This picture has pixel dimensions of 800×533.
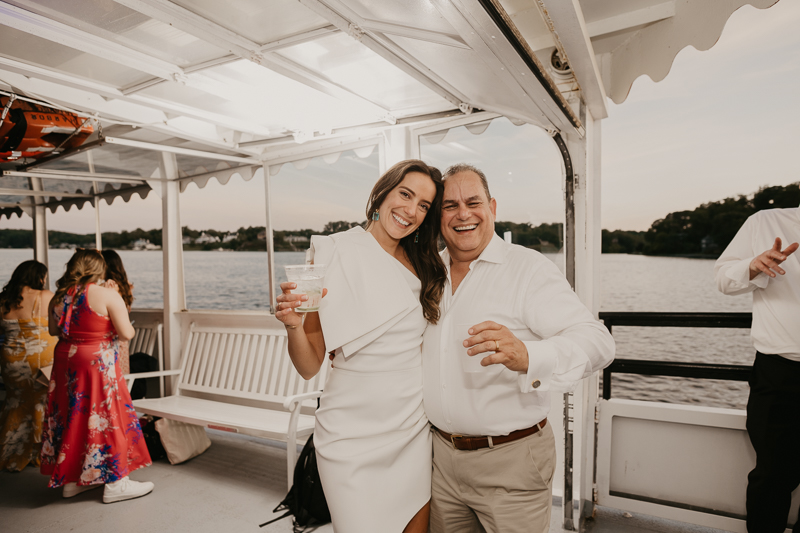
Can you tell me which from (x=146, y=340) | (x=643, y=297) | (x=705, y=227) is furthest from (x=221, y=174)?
(x=643, y=297)

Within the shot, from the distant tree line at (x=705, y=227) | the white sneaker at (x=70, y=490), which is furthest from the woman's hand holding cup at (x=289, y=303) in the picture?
the distant tree line at (x=705, y=227)

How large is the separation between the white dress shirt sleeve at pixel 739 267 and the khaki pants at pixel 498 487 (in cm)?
159

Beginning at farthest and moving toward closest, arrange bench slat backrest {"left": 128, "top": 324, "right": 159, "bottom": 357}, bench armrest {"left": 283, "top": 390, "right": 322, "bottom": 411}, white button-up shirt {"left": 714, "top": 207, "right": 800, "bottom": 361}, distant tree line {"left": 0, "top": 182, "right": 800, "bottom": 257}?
bench slat backrest {"left": 128, "top": 324, "right": 159, "bottom": 357} < distant tree line {"left": 0, "top": 182, "right": 800, "bottom": 257} < bench armrest {"left": 283, "top": 390, "right": 322, "bottom": 411} < white button-up shirt {"left": 714, "top": 207, "right": 800, "bottom": 361}

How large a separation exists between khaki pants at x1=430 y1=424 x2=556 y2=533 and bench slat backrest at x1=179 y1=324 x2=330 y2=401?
8.10 ft

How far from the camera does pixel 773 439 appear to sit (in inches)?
87.5

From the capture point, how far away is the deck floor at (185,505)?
2.87 meters

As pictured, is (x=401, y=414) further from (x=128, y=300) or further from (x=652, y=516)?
(x=128, y=300)

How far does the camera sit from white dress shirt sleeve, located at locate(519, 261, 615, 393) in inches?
46.0

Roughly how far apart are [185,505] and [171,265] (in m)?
2.95

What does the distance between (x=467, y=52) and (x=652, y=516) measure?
318 cm

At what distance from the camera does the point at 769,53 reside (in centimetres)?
421

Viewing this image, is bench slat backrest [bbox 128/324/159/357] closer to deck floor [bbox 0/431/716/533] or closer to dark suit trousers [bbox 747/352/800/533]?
deck floor [bbox 0/431/716/533]

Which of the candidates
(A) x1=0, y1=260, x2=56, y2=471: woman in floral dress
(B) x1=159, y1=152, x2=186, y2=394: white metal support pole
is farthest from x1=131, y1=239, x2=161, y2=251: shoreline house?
(A) x1=0, y1=260, x2=56, y2=471: woman in floral dress

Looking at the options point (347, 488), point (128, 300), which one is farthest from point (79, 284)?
point (347, 488)
